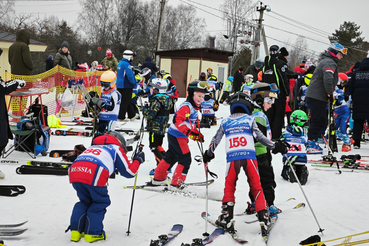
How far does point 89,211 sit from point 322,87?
583cm

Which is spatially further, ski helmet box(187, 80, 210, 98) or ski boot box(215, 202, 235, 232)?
ski helmet box(187, 80, 210, 98)

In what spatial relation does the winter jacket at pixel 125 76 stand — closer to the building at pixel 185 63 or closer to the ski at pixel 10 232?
the ski at pixel 10 232

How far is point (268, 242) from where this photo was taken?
3.56 metres

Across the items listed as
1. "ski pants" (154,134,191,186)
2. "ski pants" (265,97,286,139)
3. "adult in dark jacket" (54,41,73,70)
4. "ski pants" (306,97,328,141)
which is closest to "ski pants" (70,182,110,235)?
"ski pants" (154,134,191,186)

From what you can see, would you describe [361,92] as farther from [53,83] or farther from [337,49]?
[53,83]

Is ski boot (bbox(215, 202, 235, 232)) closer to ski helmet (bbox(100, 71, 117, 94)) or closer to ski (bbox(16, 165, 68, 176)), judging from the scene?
ski (bbox(16, 165, 68, 176))

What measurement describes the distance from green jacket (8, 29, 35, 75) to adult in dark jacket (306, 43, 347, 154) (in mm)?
7328

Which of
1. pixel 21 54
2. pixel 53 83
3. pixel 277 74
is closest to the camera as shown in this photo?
pixel 277 74

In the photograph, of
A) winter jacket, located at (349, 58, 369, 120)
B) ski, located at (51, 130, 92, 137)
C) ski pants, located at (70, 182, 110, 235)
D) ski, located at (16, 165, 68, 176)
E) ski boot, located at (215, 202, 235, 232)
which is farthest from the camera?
ski, located at (51, 130, 92, 137)

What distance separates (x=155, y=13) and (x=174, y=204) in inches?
1852

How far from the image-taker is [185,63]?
2239 cm

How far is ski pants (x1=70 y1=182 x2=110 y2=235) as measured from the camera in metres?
3.35

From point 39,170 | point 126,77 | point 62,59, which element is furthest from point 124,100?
point 39,170

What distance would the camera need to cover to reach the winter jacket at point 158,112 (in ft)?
18.6
